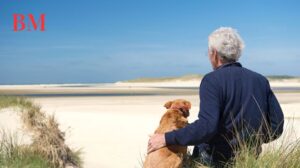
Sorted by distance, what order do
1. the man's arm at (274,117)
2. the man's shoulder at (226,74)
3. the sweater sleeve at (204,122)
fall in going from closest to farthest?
1. the sweater sleeve at (204,122)
2. the man's shoulder at (226,74)
3. the man's arm at (274,117)

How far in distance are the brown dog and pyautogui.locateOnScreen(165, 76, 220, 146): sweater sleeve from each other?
0.17m

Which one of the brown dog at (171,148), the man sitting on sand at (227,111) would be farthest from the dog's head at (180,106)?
the man sitting on sand at (227,111)

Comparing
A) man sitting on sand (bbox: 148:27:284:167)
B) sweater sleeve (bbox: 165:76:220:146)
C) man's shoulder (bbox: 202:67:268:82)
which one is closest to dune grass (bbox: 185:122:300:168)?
man sitting on sand (bbox: 148:27:284:167)

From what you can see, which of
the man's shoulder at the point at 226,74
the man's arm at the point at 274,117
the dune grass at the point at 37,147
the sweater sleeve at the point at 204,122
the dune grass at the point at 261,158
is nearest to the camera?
the sweater sleeve at the point at 204,122

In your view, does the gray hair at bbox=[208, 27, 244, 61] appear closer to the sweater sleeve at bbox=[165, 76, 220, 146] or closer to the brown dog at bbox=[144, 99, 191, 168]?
the sweater sleeve at bbox=[165, 76, 220, 146]

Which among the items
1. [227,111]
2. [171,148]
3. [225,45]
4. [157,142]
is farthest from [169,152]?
[225,45]

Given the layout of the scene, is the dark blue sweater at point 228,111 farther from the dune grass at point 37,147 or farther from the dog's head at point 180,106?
the dune grass at point 37,147

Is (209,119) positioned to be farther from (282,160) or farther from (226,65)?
(282,160)

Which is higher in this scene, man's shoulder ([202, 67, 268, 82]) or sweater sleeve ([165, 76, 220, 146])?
man's shoulder ([202, 67, 268, 82])

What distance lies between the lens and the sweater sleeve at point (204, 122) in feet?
11.9

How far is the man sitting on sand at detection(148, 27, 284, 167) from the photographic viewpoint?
12.1 feet

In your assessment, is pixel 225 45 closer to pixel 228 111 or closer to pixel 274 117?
pixel 228 111

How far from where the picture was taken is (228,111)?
3.83 m

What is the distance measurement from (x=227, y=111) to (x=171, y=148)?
0.53 metres
